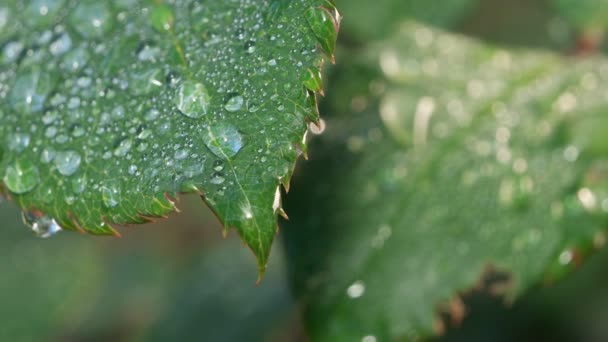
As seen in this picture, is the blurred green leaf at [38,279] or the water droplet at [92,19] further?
the blurred green leaf at [38,279]

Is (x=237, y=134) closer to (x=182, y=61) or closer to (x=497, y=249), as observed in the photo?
(x=182, y=61)

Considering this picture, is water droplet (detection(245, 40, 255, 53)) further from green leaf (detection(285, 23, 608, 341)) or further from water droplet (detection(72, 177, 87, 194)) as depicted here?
green leaf (detection(285, 23, 608, 341))

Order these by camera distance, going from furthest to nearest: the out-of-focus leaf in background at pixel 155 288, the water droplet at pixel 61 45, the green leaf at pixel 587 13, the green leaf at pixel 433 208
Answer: the out-of-focus leaf in background at pixel 155 288 < the green leaf at pixel 587 13 < the green leaf at pixel 433 208 < the water droplet at pixel 61 45

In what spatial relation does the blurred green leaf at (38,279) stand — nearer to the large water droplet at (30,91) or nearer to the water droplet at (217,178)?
the large water droplet at (30,91)

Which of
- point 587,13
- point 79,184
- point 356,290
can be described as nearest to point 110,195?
point 79,184

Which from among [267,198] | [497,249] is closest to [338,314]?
[497,249]

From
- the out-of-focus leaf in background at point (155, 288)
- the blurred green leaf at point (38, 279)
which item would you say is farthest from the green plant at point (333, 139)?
the blurred green leaf at point (38, 279)
